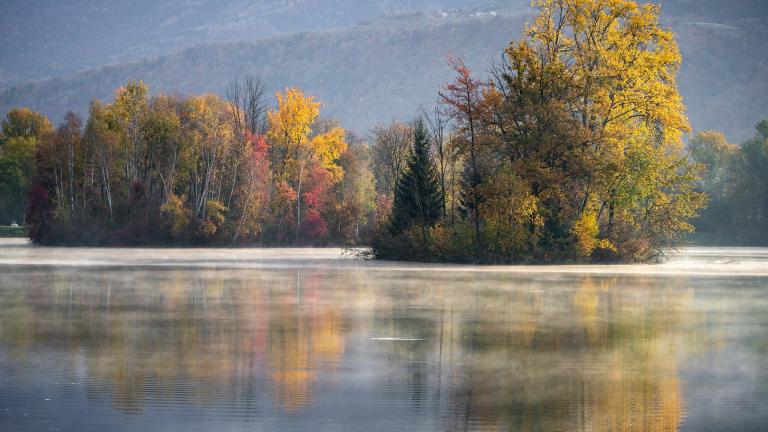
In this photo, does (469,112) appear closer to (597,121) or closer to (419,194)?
(419,194)

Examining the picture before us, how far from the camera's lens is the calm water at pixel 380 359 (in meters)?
11.7

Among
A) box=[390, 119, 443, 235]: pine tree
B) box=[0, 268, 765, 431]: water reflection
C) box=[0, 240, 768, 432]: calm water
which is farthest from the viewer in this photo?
box=[390, 119, 443, 235]: pine tree

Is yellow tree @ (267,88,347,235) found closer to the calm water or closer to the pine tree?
the pine tree

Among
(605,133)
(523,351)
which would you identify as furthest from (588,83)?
(523,351)

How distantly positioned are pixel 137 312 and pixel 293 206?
70.0 metres

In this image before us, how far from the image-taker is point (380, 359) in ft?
53.0

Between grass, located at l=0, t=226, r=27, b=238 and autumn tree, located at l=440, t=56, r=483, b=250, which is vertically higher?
autumn tree, located at l=440, t=56, r=483, b=250

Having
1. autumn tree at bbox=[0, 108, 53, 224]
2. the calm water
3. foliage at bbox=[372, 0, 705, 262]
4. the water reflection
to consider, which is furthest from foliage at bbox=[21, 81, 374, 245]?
the water reflection

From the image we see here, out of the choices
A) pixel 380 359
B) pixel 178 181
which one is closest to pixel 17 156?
pixel 178 181

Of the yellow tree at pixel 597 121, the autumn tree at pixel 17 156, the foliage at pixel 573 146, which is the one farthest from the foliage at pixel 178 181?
the yellow tree at pixel 597 121

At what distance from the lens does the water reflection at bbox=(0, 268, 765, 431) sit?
39.2 ft

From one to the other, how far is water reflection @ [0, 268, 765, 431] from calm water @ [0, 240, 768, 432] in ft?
0.13

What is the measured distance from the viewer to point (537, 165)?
168 ft

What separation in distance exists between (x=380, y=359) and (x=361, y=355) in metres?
0.52
